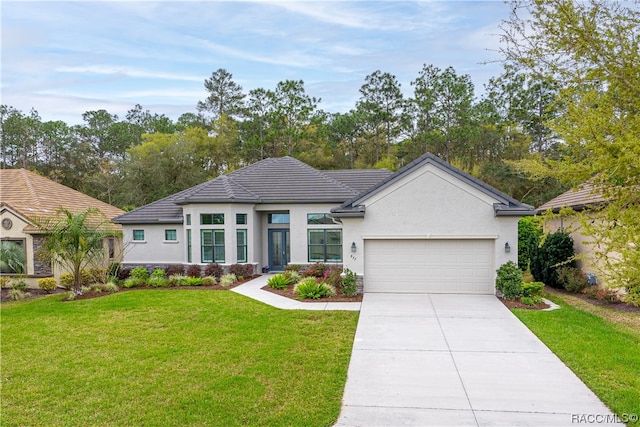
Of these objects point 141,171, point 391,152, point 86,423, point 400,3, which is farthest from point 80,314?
point 391,152

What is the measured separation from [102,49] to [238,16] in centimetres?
502

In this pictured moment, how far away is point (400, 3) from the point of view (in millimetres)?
8531

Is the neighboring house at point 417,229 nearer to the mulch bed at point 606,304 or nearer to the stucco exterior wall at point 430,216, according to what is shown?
the stucco exterior wall at point 430,216

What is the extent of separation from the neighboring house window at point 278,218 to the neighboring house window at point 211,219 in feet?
8.44

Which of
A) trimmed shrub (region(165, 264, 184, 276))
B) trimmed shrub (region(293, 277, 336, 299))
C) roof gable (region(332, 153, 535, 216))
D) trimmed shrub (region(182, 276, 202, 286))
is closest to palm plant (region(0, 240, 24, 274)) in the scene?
trimmed shrub (region(165, 264, 184, 276))

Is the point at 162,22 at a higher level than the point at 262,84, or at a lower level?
lower

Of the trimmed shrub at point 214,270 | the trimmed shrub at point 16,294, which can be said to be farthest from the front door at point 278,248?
the trimmed shrub at point 16,294

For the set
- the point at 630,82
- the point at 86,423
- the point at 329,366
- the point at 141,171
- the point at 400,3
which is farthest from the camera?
the point at 141,171

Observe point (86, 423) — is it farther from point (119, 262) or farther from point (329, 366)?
point (119, 262)

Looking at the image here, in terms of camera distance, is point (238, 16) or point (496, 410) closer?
point (496, 410)

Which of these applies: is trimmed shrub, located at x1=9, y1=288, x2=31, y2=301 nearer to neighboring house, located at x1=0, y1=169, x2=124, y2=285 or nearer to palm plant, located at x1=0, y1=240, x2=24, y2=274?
neighboring house, located at x1=0, y1=169, x2=124, y2=285

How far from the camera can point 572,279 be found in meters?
13.6

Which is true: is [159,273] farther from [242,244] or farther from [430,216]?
[430,216]

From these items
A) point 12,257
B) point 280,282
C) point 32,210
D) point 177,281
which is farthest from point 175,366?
point 32,210
